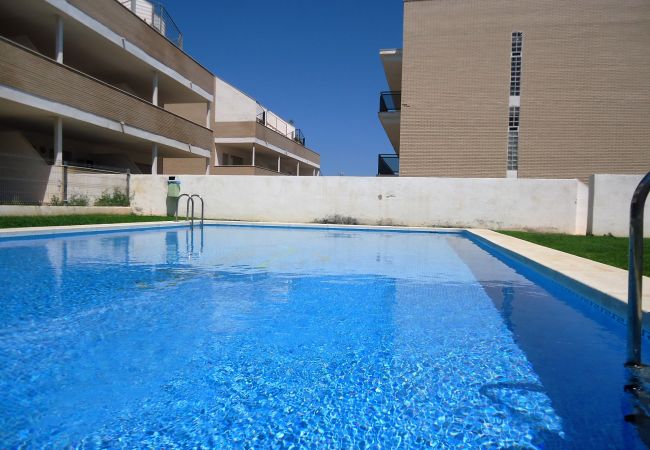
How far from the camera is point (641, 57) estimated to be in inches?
757

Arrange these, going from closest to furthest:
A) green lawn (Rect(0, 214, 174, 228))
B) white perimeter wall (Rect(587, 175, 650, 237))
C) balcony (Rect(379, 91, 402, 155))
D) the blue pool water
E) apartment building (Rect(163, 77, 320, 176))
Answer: the blue pool water → green lawn (Rect(0, 214, 174, 228)) → white perimeter wall (Rect(587, 175, 650, 237)) → balcony (Rect(379, 91, 402, 155)) → apartment building (Rect(163, 77, 320, 176))

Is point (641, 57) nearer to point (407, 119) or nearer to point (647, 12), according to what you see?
point (647, 12)

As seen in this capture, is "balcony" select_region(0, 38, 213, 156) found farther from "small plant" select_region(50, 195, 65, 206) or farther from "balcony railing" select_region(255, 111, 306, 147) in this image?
"balcony railing" select_region(255, 111, 306, 147)

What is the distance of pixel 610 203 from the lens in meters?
13.5

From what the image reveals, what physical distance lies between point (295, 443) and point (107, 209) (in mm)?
15604

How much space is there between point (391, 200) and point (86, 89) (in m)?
11.5

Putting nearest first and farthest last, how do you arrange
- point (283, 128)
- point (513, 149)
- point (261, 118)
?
point (513, 149) → point (261, 118) → point (283, 128)

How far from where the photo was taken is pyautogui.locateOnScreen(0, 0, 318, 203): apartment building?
508 inches

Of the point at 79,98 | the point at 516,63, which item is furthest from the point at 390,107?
the point at 79,98

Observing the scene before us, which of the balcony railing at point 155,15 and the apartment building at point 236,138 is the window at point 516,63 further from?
the balcony railing at point 155,15

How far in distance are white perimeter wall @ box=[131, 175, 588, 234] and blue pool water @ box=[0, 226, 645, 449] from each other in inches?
361

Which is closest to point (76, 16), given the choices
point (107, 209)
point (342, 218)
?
point (107, 209)

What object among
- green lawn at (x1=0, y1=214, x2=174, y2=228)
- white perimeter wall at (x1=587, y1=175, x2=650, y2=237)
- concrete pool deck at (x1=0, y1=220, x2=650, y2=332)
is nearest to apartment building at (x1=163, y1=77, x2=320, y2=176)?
green lawn at (x1=0, y1=214, x2=174, y2=228)

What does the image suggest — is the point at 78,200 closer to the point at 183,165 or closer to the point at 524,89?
the point at 183,165
